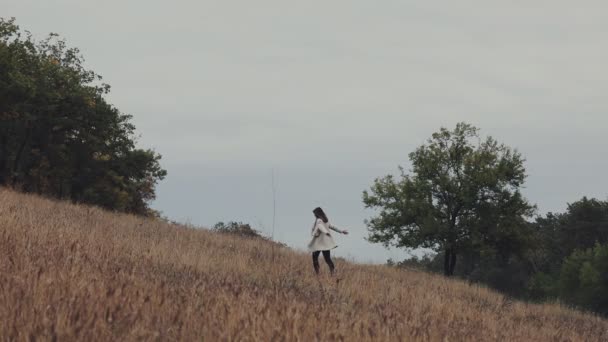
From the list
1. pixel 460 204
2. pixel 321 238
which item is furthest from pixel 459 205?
pixel 321 238

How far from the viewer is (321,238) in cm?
1303

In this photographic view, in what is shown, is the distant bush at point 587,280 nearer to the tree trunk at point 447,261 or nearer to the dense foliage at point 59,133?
the tree trunk at point 447,261

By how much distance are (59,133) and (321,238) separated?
28.2 metres

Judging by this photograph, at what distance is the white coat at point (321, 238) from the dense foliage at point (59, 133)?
24.1 m

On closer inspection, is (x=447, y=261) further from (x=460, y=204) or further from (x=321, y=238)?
(x=321, y=238)

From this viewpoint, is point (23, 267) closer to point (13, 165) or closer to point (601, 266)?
point (13, 165)

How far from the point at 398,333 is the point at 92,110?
35226mm

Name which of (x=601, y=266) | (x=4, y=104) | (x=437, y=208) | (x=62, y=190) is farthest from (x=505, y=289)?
(x=4, y=104)

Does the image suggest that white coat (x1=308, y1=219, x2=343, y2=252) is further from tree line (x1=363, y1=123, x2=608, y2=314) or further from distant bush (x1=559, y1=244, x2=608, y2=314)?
distant bush (x1=559, y1=244, x2=608, y2=314)

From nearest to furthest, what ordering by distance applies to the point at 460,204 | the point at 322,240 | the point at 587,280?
the point at 322,240 → the point at 460,204 → the point at 587,280

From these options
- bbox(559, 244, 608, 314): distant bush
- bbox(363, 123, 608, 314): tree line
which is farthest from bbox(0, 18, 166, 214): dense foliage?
bbox(559, 244, 608, 314): distant bush

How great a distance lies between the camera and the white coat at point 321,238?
509 inches

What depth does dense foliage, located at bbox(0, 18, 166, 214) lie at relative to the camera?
33.1 m

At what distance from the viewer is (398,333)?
153 inches
